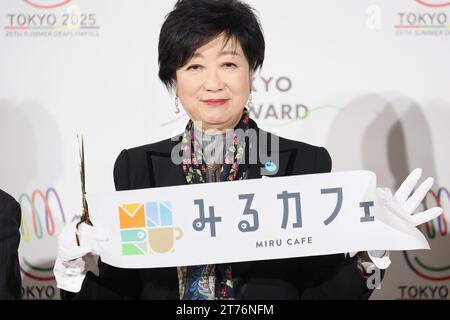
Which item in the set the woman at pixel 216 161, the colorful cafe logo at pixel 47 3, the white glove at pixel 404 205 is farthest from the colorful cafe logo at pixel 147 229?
the colorful cafe logo at pixel 47 3

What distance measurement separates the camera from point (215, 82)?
66.0 inches

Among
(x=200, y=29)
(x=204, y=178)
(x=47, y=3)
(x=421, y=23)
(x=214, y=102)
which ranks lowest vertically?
(x=204, y=178)

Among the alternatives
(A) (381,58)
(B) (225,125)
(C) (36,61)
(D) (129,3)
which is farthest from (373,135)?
(C) (36,61)

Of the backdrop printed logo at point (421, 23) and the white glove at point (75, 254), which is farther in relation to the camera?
the backdrop printed logo at point (421, 23)

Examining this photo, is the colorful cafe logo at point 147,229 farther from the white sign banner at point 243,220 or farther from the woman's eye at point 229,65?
the woman's eye at point 229,65

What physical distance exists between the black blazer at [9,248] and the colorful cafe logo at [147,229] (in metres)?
0.30

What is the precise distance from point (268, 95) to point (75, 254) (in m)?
1.19

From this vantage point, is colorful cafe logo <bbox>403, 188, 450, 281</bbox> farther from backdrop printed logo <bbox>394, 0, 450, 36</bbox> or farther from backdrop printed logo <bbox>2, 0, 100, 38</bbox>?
backdrop printed logo <bbox>2, 0, 100, 38</bbox>

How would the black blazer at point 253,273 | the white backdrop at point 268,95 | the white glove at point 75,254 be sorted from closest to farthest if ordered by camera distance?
1. the white glove at point 75,254
2. the black blazer at point 253,273
3. the white backdrop at point 268,95

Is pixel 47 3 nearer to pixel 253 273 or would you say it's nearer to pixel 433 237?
pixel 253 273

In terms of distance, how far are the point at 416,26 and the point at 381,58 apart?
0.18 meters

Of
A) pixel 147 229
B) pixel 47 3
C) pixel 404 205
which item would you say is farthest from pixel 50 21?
pixel 404 205

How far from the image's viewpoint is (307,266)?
1698 mm

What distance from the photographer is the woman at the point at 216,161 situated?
1631mm
